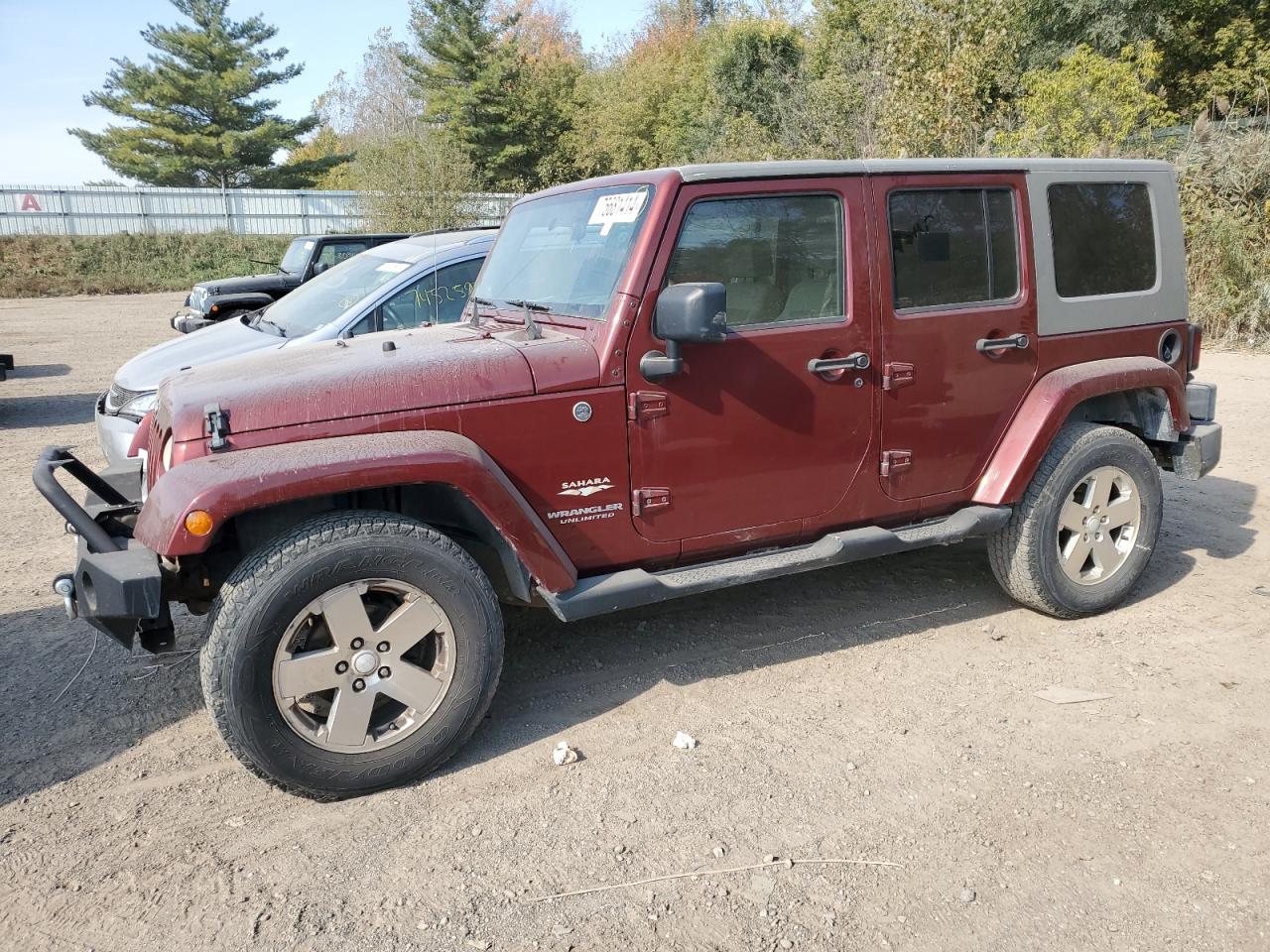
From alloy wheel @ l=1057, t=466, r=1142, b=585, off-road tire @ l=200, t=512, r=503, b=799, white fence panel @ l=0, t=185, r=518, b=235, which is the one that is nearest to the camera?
off-road tire @ l=200, t=512, r=503, b=799

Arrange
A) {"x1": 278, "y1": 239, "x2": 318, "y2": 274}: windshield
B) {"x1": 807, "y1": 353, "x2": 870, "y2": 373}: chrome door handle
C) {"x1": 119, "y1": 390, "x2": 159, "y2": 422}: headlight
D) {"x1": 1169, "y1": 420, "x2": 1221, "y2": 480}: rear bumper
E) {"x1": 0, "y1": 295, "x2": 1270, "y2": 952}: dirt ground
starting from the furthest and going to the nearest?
{"x1": 278, "y1": 239, "x2": 318, "y2": 274}: windshield < {"x1": 119, "y1": 390, "x2": 159, "y2": 422}: headlight < {"x1": 1169, "y1": 420, "x2": 1221, "y2": 480}: rear bumper < {"x1": 807, "y1": 353, "x2": 870, "y2": 373}: chrome door handle < {"x1": 0, "y1": 295, "x2": 1270, "y2": 952}: dirt ground

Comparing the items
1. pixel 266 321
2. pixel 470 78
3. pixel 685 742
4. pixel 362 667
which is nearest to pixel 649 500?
pixel 685 742

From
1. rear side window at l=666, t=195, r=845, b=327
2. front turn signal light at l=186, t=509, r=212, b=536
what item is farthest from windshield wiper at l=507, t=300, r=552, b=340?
front turn signal light at l=186, t=509, r=212, b=536

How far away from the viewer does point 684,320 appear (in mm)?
3428

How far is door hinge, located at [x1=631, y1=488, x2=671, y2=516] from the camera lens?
12.1 feet

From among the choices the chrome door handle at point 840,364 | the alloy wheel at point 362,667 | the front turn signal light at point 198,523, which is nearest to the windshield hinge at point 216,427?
the front turn signal light at point 198,523

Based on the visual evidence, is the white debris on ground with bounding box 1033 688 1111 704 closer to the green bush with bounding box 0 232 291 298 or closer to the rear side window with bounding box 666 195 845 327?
the rear side window with bounding box 666 195 845 327

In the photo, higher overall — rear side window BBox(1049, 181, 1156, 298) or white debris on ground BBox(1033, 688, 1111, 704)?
rear side window BBox(1049, 181, 1156, 298)

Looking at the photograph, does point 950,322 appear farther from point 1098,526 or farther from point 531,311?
point 531,311

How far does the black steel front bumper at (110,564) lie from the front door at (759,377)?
5.38ft

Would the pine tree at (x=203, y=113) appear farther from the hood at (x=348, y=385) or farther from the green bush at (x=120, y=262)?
the hood at (x=348, y=385)

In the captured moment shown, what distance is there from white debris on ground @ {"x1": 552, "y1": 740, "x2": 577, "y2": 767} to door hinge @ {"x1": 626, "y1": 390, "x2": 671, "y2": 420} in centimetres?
119

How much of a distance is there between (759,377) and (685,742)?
1.37 metres

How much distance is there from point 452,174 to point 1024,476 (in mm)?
18627
